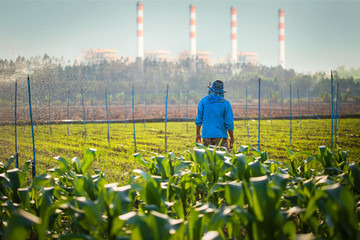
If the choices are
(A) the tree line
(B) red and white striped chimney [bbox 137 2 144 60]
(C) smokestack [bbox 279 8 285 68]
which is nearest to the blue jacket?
(A) the tree line

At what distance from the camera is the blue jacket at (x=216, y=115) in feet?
15.0

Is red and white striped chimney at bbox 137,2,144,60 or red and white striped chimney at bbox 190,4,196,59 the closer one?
red and white striped chimney at bbox 137,2,144,60

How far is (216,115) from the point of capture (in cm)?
459

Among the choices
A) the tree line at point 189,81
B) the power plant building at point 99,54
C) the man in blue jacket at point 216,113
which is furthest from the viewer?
the power plant building at point 99,54

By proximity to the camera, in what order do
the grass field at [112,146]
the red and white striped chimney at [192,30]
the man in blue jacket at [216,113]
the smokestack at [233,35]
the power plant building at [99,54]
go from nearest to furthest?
the man in blue jacket at [216,113]
the grass field at [112,146]
the red and white striped chimney at [192,30]
the smokestack at [233,35]
the power plant building at [99,54]

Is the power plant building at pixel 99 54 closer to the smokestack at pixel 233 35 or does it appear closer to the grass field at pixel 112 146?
the smokestack at pixel 233 35

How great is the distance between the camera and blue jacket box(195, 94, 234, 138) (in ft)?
15.0

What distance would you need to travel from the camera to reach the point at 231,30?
53625mm

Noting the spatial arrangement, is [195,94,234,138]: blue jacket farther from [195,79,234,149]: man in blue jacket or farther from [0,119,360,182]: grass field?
[0,119,360,182]: grass field

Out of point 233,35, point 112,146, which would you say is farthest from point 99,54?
point 112,146

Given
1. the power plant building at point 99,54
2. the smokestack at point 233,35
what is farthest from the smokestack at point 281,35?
the power plant building at point 99,54

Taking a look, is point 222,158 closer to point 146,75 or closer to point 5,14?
point 5,14

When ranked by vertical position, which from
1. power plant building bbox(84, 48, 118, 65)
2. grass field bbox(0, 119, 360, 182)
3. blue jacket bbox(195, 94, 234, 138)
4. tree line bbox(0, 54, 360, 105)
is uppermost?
power plant building bbox(84, 48, 118, 65)

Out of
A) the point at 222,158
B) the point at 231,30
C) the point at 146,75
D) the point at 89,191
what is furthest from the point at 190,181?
the point at 231,30
